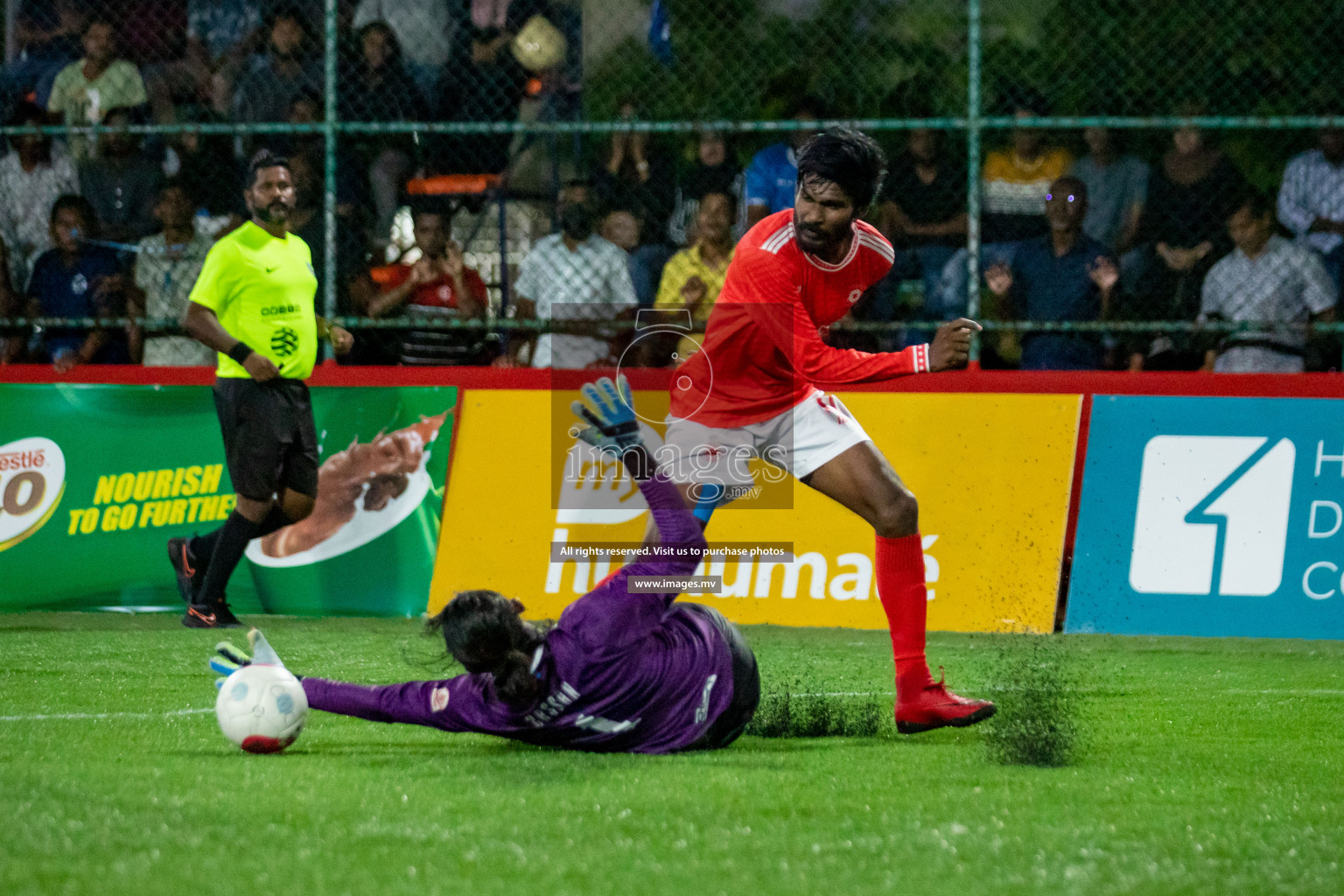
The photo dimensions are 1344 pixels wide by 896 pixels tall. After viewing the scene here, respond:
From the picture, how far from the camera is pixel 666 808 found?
4.00 metres

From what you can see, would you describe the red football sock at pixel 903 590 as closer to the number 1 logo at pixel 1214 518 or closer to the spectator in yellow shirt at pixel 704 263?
the number 1 logo at pixel 1214 518

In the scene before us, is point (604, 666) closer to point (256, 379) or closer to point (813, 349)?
point (813, 349)

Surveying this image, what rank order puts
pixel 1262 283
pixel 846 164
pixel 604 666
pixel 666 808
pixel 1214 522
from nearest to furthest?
1. pixel 666 808
2. pixel 604 666
3. pixel 846 164
4. pixel 1214 522
5. pixel 1262 283

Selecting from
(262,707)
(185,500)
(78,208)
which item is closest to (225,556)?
(185,500)

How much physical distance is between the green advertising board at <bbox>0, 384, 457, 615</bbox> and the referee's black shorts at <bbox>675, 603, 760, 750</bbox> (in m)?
4.07

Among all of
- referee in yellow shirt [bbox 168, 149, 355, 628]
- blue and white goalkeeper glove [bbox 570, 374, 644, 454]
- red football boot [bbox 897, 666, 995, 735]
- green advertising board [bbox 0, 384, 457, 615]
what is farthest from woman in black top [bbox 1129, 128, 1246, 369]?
blue and white goalkeeper glove [bbox 570, 374, 644, 454]

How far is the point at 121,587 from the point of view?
884 cm

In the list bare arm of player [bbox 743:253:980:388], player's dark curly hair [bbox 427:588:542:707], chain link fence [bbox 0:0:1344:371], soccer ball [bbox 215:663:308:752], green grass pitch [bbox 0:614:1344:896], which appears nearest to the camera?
green grass pitch [bbox 0:614:1344:896]

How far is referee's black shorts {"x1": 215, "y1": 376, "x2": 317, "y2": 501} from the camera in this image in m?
8.16

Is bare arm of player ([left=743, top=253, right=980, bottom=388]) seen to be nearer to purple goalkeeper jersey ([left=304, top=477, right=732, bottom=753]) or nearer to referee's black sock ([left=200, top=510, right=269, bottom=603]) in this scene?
purple goalkeeper jersey ([left=304, top=477, right=732, bottom=753])

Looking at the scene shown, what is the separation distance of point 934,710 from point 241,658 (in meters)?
2.25

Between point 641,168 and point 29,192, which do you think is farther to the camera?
point 29,192

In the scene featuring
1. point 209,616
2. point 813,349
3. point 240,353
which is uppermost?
point 813,349

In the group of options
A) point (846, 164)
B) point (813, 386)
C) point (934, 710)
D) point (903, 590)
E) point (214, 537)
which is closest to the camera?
point (846, 164)
